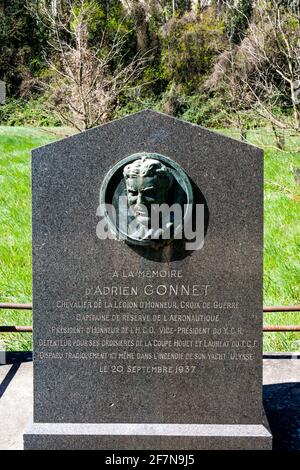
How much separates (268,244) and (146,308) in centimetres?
566

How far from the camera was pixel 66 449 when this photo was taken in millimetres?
3832

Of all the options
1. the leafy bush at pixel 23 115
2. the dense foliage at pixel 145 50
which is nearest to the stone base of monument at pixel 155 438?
the dense foliage at pixel 145 50

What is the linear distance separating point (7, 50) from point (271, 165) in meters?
22.7

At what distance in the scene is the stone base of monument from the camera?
3.78 m

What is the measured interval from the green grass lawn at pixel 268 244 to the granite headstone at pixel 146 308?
2334mm

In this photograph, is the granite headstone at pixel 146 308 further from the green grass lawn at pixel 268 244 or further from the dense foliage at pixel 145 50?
the dense foliage at pixel 145 50

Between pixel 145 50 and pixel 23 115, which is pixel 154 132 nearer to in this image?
pixel 23 115

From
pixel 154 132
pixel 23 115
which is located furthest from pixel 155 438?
pixel 23 115

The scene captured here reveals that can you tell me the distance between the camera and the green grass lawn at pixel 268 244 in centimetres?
685

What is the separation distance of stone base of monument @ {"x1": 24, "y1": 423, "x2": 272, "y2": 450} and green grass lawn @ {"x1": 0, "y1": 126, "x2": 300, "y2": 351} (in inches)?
93.0

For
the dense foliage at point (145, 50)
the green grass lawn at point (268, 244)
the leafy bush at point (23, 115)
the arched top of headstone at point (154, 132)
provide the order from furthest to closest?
the leafy bush at point (23, 115)
the dense foliage at point (145, 50)
the green grass lawn at point (268, 244)
the arched top of headstone at point (154, 132)

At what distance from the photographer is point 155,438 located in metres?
3.80

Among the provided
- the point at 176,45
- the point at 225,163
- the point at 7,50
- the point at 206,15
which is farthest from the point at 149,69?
the point at 225,163

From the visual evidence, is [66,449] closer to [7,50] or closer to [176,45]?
[176,45]
